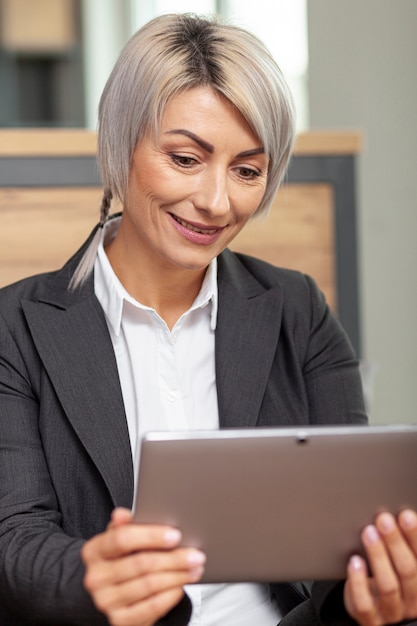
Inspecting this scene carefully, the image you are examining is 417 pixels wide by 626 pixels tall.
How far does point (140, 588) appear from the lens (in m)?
0.98

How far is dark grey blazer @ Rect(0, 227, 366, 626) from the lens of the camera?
1.21 metres

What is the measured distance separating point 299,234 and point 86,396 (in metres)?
1.26

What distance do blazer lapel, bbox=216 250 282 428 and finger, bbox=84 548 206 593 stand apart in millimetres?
442

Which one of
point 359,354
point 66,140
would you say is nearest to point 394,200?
point 359,354

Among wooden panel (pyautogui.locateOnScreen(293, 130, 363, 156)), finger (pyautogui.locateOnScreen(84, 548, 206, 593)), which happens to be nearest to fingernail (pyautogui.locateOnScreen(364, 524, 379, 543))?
finger (pyautogui.locateOnScreen(84, 548, 206, 593))

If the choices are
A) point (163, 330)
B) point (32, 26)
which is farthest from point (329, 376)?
point (32, 26)

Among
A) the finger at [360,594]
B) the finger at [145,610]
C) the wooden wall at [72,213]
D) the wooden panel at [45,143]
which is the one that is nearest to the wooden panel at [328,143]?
the wooden wall at [72,213]

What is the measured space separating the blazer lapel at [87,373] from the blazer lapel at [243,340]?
0.53 ft

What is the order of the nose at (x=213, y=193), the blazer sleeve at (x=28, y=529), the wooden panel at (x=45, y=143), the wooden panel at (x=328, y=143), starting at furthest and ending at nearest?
1. the wooden panel at (x=328, y=143)
2. the wooden panel at (x=45, y=143)
3. the nose at (x=213, y=193)
4. the blazer sleeve at (x=28, y=529)

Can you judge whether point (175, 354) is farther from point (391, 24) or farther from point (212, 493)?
point (391, 24)

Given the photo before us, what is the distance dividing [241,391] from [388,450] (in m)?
0.45

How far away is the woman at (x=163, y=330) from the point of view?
1.34m

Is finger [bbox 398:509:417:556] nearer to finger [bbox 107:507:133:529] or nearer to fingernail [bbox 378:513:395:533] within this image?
fingernail [bbox 378:513:395:533]

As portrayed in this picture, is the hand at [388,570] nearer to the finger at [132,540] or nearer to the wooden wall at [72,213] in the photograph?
the finger at [132,540]
